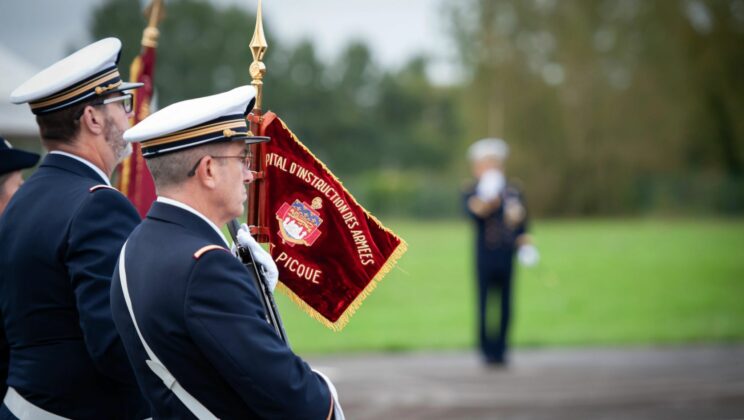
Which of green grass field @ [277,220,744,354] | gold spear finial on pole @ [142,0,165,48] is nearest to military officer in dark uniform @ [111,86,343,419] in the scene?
gold spear finial on pole @ [142,0,165,48]

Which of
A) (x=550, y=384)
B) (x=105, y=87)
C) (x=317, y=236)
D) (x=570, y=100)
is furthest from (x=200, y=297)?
(x=570, y=100)

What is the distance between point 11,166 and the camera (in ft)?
11.8

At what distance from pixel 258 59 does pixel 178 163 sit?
25.9 inches

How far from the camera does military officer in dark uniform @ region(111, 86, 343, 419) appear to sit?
2.21 m

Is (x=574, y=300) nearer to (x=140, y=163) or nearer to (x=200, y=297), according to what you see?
(x=140, y=163)

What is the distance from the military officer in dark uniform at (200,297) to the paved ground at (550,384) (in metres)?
5.12

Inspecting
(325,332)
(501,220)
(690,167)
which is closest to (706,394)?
(501,220)

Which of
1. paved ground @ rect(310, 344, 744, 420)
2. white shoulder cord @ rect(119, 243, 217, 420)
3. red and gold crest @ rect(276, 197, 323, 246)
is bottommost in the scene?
paved ground @ rect(310, 344, 744, 420)

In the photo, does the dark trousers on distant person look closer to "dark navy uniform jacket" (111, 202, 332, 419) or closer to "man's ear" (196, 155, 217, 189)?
"dark navy uniform jacket" (111, 202, 332, 419)

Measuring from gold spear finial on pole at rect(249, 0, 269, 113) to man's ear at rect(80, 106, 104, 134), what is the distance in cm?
55

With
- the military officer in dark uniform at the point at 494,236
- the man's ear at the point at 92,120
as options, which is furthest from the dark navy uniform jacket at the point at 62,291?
the military officer in dark uniform at the point at 494,236

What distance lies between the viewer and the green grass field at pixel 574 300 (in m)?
11.8

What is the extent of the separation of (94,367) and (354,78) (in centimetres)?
6236

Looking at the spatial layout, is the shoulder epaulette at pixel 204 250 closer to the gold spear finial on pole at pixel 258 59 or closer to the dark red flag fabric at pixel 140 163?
the gold spear finial on pole at pixel 258 59
